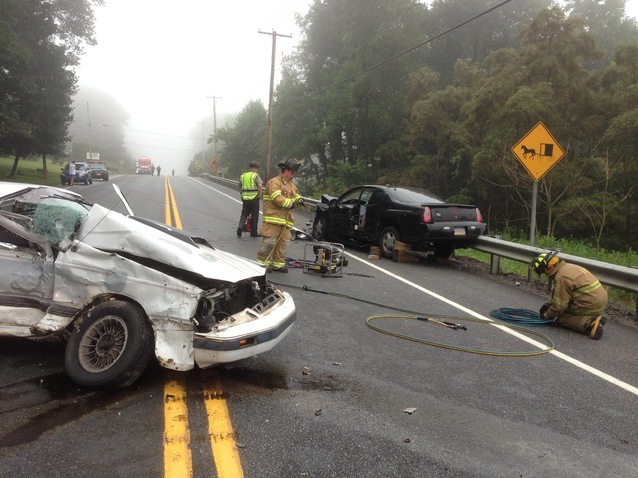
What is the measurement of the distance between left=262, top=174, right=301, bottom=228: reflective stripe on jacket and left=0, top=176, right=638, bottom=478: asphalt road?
112 inches

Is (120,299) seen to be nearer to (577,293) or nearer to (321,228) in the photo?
(577,293)

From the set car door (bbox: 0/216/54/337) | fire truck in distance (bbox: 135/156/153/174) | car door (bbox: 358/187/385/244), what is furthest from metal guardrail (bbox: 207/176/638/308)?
fire truck in distance (bbox: 135/156/153/174)

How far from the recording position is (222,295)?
152 inches

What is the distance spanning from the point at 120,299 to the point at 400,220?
7.07 metres

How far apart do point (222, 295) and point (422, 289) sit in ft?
15.1

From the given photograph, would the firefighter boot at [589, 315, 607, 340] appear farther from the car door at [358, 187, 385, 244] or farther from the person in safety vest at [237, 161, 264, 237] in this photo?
the person in safety vest at [237, 161, 264, 237]

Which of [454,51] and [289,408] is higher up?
[454,51]

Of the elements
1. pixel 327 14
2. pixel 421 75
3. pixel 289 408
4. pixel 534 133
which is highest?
pixel 327 14

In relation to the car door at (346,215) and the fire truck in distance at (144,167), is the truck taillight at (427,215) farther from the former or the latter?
the fire truck in distance at (144,167)

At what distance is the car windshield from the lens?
10.2 meters

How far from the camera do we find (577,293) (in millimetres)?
5816

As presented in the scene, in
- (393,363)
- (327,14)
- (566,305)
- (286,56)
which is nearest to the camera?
(393,363)

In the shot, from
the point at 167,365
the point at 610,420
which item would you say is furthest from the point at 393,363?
the point at 167,365

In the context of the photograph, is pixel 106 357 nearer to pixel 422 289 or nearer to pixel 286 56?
pixel 422 289
